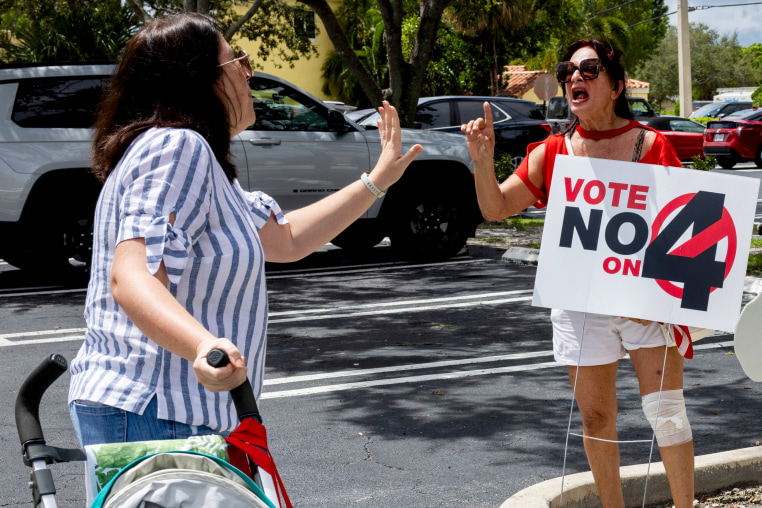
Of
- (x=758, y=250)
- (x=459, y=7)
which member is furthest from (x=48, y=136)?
(x=459, y=7)

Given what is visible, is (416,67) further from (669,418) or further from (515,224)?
(669,418)

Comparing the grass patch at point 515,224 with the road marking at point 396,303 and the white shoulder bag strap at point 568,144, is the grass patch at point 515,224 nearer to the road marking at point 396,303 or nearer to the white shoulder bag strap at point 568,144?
the road marking at point 396,303

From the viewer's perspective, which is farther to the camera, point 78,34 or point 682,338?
point 78,34

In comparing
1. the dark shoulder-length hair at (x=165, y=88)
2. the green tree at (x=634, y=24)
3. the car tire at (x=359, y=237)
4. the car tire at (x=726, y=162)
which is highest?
the green tree at (x=634, y=24)

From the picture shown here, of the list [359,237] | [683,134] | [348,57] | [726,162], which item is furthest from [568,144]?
[683,134]

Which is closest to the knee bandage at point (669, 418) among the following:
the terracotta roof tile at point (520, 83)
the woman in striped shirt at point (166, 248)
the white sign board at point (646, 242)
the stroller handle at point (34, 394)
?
the white sign board at point (646, 242)

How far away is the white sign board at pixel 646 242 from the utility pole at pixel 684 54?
3031cm

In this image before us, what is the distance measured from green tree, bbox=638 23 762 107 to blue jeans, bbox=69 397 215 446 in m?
88.0

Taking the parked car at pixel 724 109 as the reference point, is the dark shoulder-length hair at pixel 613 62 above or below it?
above

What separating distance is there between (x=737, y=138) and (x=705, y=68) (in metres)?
67.9

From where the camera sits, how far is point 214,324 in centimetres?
199

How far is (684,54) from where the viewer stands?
3322 centimetres

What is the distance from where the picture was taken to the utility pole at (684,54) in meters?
32.2

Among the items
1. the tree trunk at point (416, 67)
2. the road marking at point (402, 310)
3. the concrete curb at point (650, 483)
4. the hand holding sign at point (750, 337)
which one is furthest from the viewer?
the tree trunk at point (416, 67)
